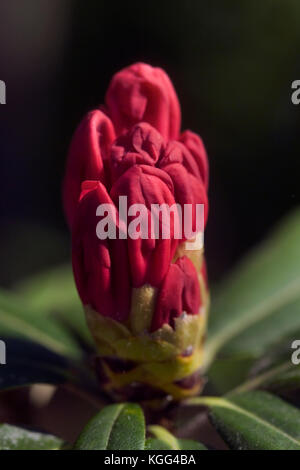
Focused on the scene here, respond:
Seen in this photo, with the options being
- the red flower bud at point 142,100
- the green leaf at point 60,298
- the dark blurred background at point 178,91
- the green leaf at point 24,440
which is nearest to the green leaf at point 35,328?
the green leaf at point 60,298

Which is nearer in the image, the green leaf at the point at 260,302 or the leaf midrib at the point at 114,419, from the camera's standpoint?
the leaf midrib at the point at 114,419

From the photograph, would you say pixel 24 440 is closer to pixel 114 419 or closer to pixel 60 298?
pixel 114 419

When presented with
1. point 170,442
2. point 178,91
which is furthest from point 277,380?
point 178,91

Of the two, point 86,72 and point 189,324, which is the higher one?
point 86,72

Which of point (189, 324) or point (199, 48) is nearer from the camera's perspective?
point (189, 324)

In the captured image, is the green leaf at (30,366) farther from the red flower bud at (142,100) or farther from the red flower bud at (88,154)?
the red flower bud at (142,100)

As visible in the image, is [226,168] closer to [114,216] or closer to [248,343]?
[248,343]
